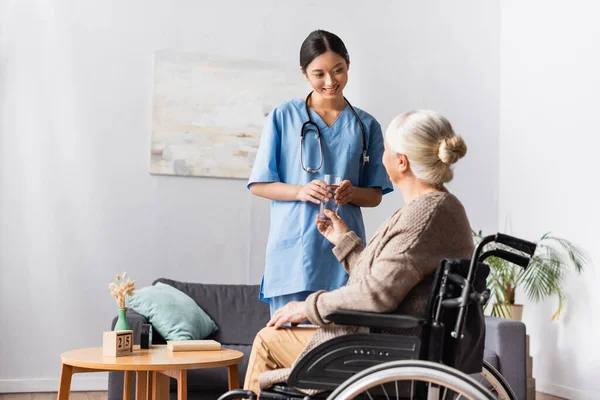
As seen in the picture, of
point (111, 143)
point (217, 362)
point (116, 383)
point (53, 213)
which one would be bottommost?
point (116, 383)

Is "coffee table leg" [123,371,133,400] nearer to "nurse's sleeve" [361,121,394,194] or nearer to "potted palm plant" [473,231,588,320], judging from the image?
"nurse's sleeve" [361,121,394,194]

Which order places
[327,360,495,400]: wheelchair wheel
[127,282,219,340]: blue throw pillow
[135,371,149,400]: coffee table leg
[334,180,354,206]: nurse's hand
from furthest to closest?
Result: [127,282,219,340]: blue throw pillow < [135,371,149,400]: coffee table leg < [334,180,354,206]: nurse's hand < [327,360,495,400]: wheelchair wheel

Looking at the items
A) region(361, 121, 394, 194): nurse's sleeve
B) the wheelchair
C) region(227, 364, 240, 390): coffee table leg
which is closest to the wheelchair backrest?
the wheelchair

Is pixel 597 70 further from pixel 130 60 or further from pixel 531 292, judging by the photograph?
pixel 130 60

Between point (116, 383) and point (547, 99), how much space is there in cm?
306

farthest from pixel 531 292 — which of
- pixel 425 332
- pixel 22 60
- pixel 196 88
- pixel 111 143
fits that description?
pixel 22 60

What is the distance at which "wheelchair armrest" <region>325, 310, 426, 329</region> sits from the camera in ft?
5.18

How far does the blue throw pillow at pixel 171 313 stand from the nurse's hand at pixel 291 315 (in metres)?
1.66

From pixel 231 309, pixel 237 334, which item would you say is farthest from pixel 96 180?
pixel 237 334

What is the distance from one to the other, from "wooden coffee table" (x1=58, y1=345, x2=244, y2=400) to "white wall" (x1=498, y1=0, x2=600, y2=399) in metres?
2.39

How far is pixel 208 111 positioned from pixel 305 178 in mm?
2116

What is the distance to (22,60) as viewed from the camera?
4156 millimetres

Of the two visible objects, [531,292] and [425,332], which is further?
[531,292]

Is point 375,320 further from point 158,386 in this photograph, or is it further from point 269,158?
point 158,386
